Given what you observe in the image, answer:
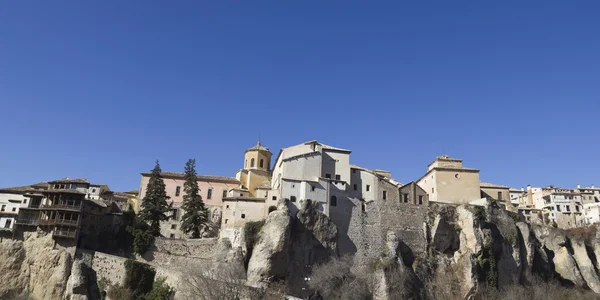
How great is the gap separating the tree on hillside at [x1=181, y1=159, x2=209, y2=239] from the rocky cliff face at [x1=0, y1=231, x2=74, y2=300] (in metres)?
10.3

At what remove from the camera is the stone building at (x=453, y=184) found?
55969 millimetres

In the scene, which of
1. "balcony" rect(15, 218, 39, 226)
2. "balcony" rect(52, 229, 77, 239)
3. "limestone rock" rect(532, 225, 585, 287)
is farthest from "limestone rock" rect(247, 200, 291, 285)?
"limestone rock" rect(532, 225, 585, 287)

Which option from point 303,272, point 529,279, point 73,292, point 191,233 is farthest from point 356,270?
point 73,292

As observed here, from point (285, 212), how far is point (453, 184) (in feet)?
70.5

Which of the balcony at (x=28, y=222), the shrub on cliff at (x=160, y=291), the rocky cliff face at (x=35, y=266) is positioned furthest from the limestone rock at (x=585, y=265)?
the balcony at (x=28, y=222)

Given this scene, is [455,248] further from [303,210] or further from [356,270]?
[303,210]

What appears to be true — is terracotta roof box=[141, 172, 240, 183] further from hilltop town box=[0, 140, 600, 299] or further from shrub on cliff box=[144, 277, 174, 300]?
shrub on cliff box=[144, 277, 174, 300]

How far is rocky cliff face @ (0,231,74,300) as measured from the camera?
40656mm

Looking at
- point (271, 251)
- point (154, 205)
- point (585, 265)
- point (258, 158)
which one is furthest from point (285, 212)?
point (585, 265)

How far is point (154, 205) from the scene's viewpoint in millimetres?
47250

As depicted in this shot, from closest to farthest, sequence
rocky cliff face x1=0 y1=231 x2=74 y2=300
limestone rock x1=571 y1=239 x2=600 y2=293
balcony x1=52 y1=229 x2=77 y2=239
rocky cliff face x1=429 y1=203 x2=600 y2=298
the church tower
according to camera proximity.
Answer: rocky cliff face x1=0 y1=231 x2=74 y2=300 < balcony x1=52 y1=229 x2=77 y2=239 < rocky cliff face x1=429 y1=203 x2=600 y2=298 < the church tower < limestone rock x1=571 y1=239 x2=600 y2=293

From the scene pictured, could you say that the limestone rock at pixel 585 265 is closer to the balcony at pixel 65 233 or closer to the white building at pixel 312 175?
the white building at pixel 312 175

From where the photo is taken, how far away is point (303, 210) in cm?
4688

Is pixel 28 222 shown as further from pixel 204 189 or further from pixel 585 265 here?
pixel 585 265
